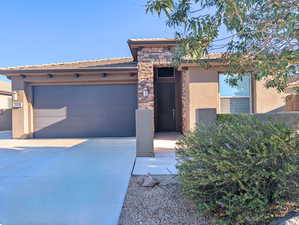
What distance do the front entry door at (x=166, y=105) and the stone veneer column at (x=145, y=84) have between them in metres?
1.63

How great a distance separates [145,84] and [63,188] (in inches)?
247

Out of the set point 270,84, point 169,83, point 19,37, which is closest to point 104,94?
point 169,83

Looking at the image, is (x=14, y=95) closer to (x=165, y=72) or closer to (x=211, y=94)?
(x=165, y=72)

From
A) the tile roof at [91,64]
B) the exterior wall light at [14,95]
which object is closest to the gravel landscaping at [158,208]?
the tile roof at [91,64]

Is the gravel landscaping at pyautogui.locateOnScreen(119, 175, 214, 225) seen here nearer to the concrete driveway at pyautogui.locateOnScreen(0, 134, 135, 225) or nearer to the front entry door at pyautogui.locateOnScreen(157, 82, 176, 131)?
the concrete driveway at pyautogui.locateOnScreen(0, 134, 135, 225)

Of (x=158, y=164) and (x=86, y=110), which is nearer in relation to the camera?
(x=158, y=164)

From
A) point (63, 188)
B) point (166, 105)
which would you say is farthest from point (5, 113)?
point (63, 188)

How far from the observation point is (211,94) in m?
7.57

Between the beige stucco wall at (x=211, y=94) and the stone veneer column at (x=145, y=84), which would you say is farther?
the stone veneer column at (x=145, y=84)

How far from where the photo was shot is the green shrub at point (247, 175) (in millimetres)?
2173

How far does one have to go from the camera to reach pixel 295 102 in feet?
25.1

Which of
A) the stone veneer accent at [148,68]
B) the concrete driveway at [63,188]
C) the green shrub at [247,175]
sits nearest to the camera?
the green shrub at [247,175]

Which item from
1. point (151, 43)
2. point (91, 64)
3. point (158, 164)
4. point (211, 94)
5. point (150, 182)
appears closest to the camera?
point (150, 182)

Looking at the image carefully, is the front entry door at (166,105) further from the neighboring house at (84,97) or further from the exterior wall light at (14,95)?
the exterior wall light at (14,95)
